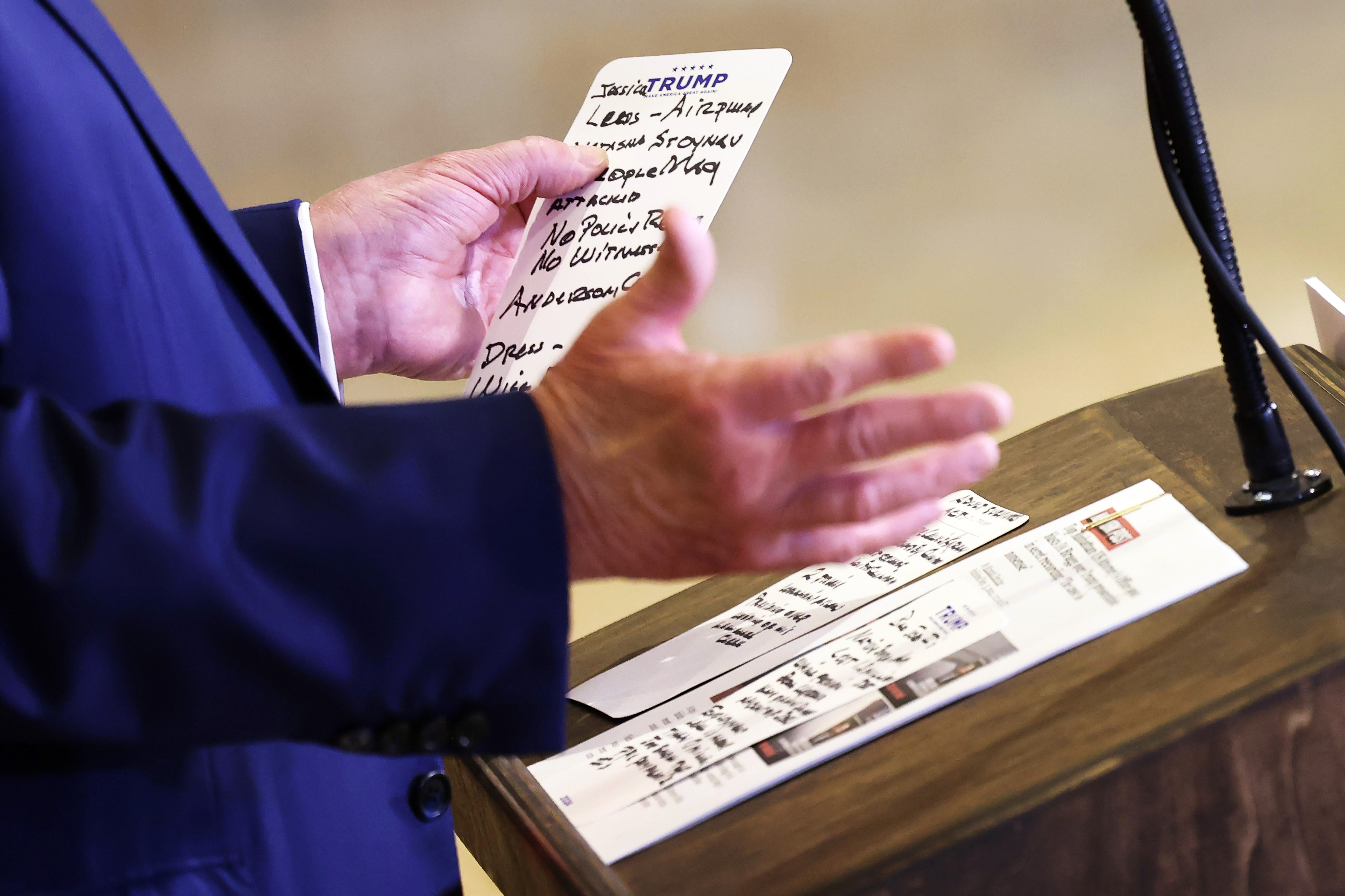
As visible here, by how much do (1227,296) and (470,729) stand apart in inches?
16.6

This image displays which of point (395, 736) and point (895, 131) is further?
point (895, 131)

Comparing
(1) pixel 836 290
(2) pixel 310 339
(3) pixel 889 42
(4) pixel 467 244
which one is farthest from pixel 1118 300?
(2) pixel 310 339

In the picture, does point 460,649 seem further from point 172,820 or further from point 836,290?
point 836,290

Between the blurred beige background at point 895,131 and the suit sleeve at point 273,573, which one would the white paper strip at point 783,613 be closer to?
the suit sleeve at point 273,573

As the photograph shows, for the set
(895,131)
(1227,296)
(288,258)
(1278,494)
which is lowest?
(1278,494)

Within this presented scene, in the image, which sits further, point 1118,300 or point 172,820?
point 1118,300

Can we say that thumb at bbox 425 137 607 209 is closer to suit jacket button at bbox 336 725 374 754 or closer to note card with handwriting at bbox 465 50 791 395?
note card with handwriting at bbox 465 50 791 395

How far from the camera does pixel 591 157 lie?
860mm

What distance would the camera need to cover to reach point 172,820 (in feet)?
1.82

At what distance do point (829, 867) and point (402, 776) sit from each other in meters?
0.29

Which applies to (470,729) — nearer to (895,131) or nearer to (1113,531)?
(1113,531)

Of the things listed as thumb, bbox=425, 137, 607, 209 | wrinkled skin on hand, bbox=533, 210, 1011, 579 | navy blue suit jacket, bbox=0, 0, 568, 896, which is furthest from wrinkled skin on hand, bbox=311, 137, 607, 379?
wrinkled skin on hand, bbox=533, 210, 1011, 579

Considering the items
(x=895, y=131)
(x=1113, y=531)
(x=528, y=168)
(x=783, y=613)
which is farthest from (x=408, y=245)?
(x=895, y=131)

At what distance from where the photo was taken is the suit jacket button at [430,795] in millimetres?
668
